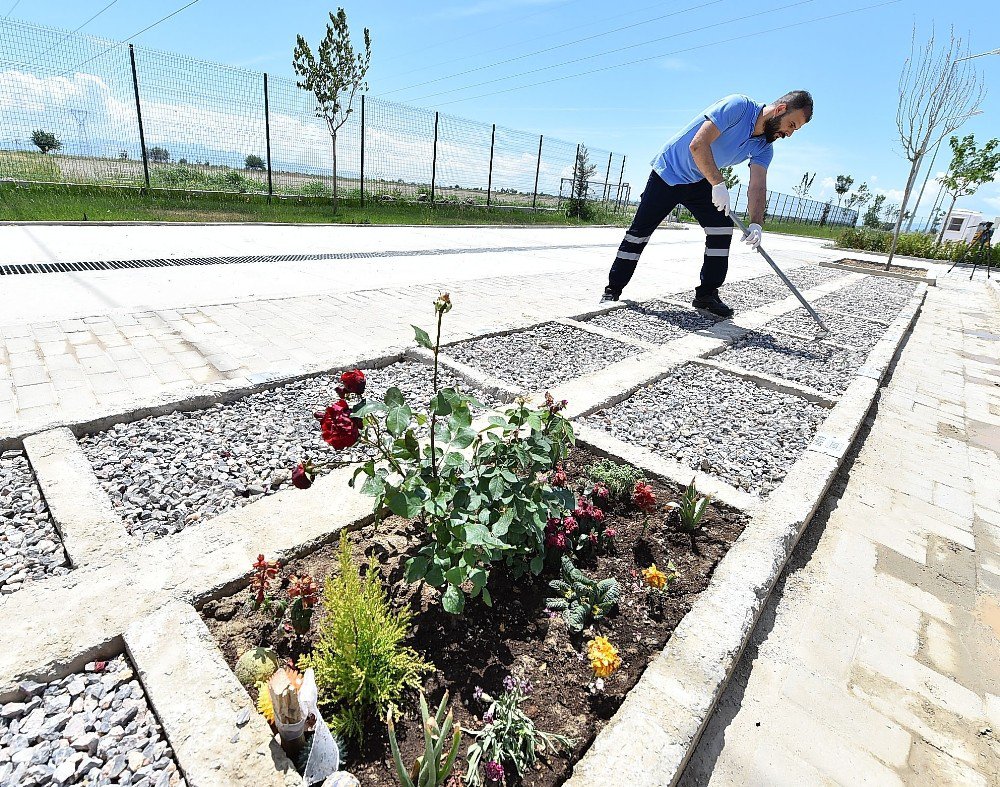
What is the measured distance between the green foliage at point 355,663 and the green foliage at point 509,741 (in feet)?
0.66

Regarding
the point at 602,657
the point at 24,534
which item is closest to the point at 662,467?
the point at 602,657

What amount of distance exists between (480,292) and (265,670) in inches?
194

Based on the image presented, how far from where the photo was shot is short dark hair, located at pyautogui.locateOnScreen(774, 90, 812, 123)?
441cm

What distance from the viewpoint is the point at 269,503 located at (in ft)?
6.18

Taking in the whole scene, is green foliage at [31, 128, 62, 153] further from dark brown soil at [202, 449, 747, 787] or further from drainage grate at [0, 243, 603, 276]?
dark brown soil at [202, 449, 747, 787]

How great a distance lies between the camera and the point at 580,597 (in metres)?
1.65

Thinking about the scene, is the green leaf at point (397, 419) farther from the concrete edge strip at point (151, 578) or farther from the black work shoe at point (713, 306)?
the black work shoe at point (713, 306)

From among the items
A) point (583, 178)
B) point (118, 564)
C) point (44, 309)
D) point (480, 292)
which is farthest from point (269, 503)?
point (583, 178)

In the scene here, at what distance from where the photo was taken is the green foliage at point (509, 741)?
116 cm

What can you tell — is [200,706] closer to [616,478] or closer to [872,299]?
[616,478]

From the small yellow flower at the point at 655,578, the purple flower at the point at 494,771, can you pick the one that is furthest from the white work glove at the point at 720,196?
the purple flower at the point at 494,771

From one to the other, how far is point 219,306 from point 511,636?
3.87 metres

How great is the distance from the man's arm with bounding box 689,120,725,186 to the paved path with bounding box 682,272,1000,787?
271 cm

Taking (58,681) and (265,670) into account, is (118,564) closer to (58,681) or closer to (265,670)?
(58,681)
